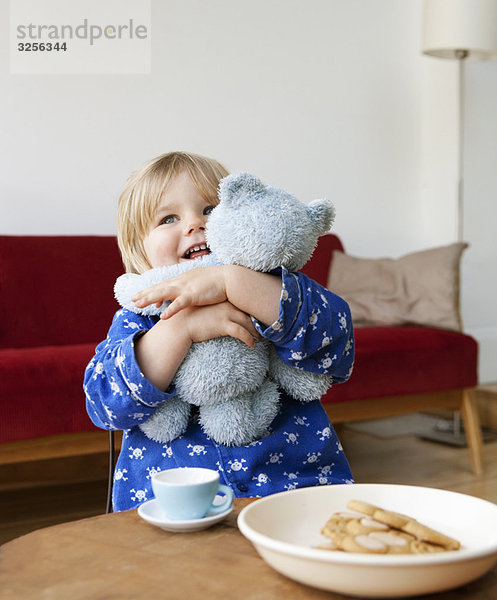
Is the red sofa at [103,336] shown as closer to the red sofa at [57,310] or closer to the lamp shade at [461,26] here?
the red sofa at [57,310]

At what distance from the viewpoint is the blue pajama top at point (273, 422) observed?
866 millimetres

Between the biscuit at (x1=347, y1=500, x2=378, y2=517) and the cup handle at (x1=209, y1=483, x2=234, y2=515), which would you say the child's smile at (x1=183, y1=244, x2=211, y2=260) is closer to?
the cup handle at (x1=209, y1=483, x2=234, y2=515)

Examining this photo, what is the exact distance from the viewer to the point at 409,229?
3486 millimetres

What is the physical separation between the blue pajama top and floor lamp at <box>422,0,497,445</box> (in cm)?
216

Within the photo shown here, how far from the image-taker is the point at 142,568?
0.61 metres

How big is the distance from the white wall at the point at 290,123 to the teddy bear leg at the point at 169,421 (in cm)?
184

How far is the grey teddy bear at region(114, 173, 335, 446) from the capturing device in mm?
852

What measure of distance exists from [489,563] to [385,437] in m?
2.64

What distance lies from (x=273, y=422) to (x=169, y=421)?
0.47ft

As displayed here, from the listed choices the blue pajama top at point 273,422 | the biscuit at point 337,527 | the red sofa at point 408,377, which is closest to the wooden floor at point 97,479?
the red sofa at point 408,377

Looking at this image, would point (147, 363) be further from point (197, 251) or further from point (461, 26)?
point (461, 26)

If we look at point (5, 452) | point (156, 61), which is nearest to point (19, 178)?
point (156, 61)

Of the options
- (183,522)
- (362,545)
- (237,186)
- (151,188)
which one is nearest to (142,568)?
(183,522)

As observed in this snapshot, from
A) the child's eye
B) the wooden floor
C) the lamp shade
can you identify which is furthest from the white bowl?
the lamp shade
